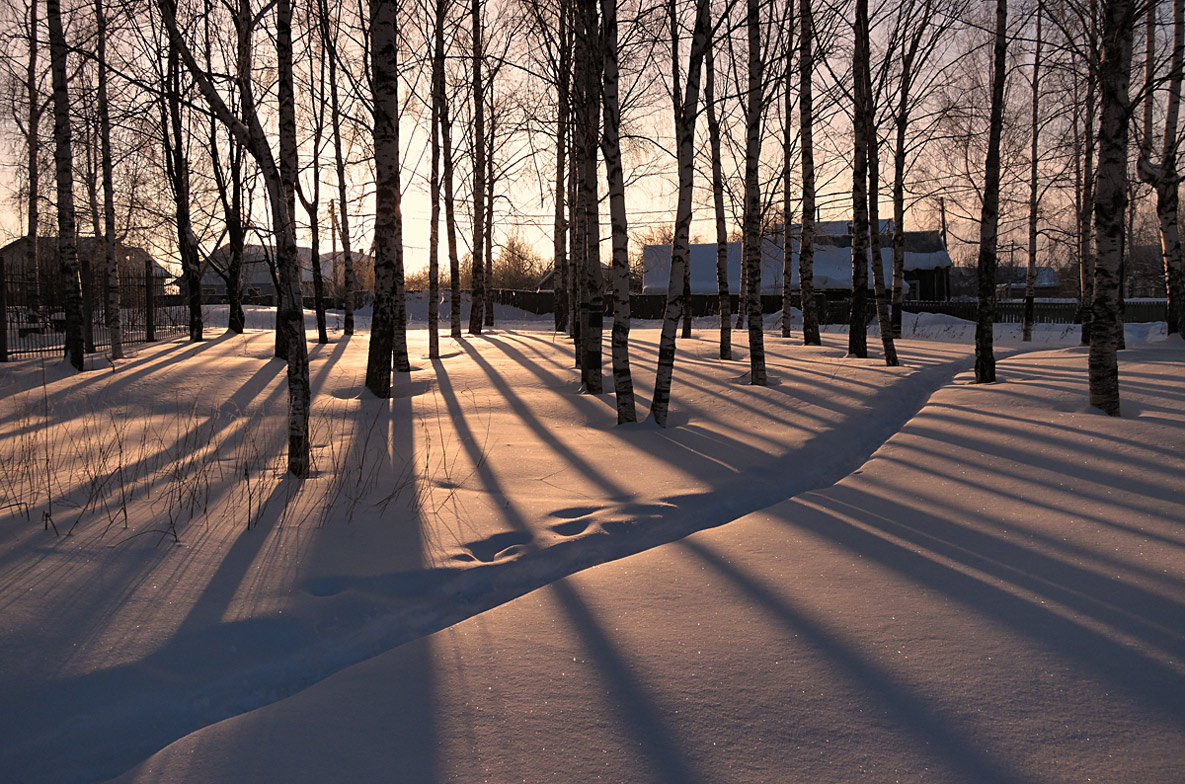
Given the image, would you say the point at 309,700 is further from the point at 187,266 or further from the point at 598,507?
the point at 187,266

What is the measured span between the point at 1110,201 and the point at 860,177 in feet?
18.3

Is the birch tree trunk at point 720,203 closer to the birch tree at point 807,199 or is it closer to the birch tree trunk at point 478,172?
the birch tree at point 807,199

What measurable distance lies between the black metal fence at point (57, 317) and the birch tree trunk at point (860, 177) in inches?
563

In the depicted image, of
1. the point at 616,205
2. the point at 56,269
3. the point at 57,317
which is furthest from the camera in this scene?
the point at 56,269

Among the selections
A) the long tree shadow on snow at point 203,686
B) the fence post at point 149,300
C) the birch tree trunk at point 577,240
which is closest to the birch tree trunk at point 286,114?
the long tree shadow on snow at point 203,686

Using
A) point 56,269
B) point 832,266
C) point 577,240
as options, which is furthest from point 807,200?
point 832,266

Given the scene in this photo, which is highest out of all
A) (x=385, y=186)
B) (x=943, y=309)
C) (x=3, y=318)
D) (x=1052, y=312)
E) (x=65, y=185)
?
(x=65, y=185)

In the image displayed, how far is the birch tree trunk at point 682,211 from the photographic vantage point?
7.30m

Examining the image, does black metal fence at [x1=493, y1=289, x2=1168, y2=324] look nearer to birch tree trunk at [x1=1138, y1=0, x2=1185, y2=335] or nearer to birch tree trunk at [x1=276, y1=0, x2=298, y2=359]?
birch tree trunk at [x1=1138, y1=0, x2=1185, y2=335]

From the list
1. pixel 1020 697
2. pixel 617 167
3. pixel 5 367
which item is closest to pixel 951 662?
pixel 1020 697

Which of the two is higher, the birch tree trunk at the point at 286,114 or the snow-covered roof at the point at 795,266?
the snow-covered roof at the point at 795,266

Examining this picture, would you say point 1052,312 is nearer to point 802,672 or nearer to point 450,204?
point 450,204

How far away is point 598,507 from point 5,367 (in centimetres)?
1185

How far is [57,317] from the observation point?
1825 cm
